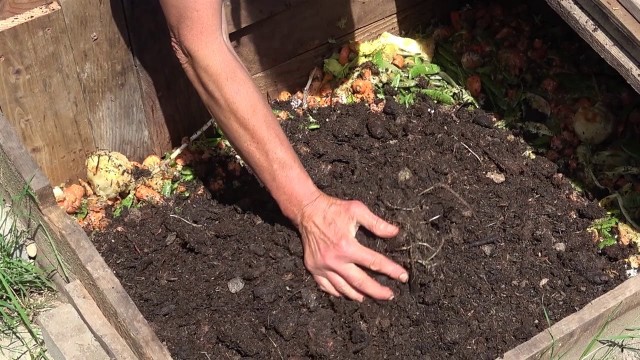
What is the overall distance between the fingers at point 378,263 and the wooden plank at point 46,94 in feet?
4.34

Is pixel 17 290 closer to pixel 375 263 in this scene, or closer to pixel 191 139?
pixel 191 139

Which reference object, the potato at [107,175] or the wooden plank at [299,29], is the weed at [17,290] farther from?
the wooden plank at [299,29]

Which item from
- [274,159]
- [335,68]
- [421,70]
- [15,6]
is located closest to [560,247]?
[421,70]

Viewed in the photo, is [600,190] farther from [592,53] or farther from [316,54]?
[316,54]

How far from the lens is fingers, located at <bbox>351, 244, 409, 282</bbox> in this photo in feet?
10.5

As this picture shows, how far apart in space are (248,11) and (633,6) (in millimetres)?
1548

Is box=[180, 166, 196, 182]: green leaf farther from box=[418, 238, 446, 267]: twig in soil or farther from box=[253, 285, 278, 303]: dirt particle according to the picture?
box=[418, 238, 446, 267]: twig in soil

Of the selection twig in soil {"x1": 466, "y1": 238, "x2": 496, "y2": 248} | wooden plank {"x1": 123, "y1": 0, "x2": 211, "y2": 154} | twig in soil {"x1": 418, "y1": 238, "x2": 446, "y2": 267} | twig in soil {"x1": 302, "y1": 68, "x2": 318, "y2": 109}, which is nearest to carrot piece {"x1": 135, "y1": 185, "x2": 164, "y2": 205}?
wooden plank {"x1": 123, "y1": 0, "x2": 211, "y2": 154}

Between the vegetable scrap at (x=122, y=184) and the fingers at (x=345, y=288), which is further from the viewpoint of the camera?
the vegetable scrap at (x=122, y=184)

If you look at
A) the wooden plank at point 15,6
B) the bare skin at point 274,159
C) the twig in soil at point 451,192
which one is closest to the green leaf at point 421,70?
the twig in soil at point 451,192

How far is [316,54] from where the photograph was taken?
4.33 meters

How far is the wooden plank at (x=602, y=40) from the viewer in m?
3.44

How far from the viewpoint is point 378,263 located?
323 centimetres

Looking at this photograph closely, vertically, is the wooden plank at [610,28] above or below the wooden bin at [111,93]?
below
